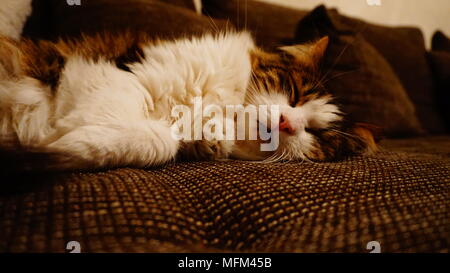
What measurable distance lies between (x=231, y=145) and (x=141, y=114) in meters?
0.27

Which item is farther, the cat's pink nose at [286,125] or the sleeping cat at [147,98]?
the cat's pink nose at [286,125]

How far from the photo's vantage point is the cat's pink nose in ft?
2.63

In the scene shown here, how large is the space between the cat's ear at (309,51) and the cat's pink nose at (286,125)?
0.30 m

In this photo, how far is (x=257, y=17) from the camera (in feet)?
4.71

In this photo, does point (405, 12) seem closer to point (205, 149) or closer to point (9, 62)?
point (205, 149)

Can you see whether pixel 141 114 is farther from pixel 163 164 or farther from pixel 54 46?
pixel 54 46

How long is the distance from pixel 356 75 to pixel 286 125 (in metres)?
0.68

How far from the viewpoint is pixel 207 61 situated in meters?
0.85

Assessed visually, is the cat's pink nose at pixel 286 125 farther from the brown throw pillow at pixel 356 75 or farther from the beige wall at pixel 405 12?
the beige wall at pixel 405 12

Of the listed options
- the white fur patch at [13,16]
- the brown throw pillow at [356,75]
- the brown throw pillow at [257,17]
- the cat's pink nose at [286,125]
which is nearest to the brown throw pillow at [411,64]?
the brown throw pillow at [356,75]

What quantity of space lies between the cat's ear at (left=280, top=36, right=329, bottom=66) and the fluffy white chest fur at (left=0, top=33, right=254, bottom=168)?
0.24 metres

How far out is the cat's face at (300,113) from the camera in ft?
2.69

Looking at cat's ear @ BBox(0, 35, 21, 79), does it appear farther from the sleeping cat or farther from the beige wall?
the beige wall

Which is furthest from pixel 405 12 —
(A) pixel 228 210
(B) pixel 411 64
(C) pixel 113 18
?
(A) pixel 228 210
